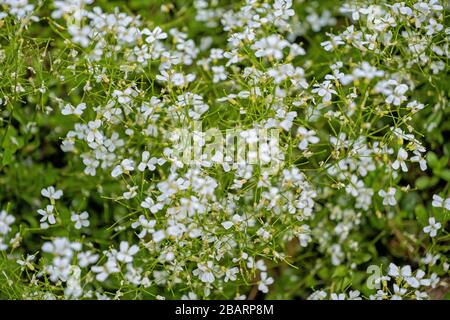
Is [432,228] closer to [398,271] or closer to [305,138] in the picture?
[398,271]

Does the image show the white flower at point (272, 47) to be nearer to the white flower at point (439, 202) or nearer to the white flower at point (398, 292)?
the white flower at point (439, 202)

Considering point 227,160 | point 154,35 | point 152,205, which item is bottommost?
point 152,205

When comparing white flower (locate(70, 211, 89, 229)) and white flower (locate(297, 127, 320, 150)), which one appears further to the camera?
white flower (locate(70, 211, 89, 229))

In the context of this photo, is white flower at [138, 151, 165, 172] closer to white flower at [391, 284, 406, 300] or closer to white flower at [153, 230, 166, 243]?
white flower at [153, 230, 166, 243]

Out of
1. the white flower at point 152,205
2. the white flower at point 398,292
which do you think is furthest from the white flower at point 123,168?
the white flower at point 398,292

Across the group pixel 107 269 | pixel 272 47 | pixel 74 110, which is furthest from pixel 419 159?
pixel 74 110

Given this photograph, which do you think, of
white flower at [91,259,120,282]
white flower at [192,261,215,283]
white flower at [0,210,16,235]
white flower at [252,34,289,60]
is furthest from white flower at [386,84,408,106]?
white flower at [0,210,16,235]

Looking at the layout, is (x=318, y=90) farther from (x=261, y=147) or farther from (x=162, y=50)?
→ (x=162, y=50)
